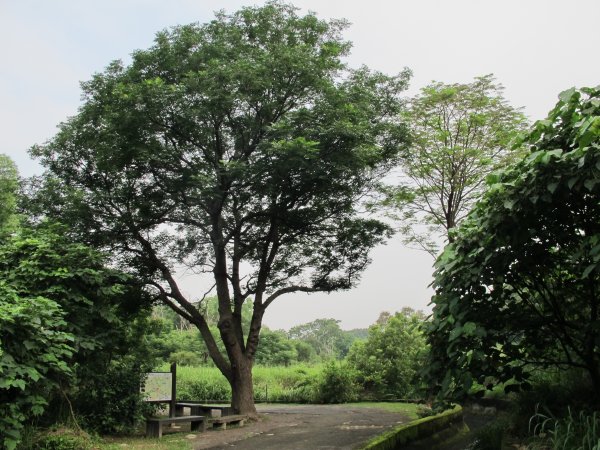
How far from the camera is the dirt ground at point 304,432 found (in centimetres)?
873

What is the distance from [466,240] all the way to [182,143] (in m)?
8.72

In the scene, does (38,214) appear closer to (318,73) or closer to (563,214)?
(318,73)

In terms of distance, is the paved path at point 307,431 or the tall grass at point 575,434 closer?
the tall grass at point 575,434

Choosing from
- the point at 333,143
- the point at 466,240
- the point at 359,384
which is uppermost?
the point at 333,143

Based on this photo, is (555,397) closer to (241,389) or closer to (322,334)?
(241,389)

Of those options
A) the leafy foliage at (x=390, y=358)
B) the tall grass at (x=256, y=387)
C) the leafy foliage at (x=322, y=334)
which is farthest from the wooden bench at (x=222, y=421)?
the leafy foliage at (x=322, y=334)

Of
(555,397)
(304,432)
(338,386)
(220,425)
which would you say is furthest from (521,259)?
(338,386)

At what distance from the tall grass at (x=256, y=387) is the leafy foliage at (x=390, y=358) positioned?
186 cm

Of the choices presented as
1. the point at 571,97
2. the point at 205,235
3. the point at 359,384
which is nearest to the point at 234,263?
the point at 205,235

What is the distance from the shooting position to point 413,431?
8375 mm

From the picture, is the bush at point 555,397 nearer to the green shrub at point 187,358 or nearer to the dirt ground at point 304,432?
the dirt ground at point 304,432

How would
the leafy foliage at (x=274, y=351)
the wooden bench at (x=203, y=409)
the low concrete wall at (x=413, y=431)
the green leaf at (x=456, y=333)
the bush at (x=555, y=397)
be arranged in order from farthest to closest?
the leafy foliage at (x=274, y=351) → the wooden bench at (x=203, y=409) → the low concrete wall at (x=413, y=431) → the bush at (x=555, y=397) → the green leaf at (x=456, y=333)

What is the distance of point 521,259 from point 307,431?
23.6ft

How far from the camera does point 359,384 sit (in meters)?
18.1
